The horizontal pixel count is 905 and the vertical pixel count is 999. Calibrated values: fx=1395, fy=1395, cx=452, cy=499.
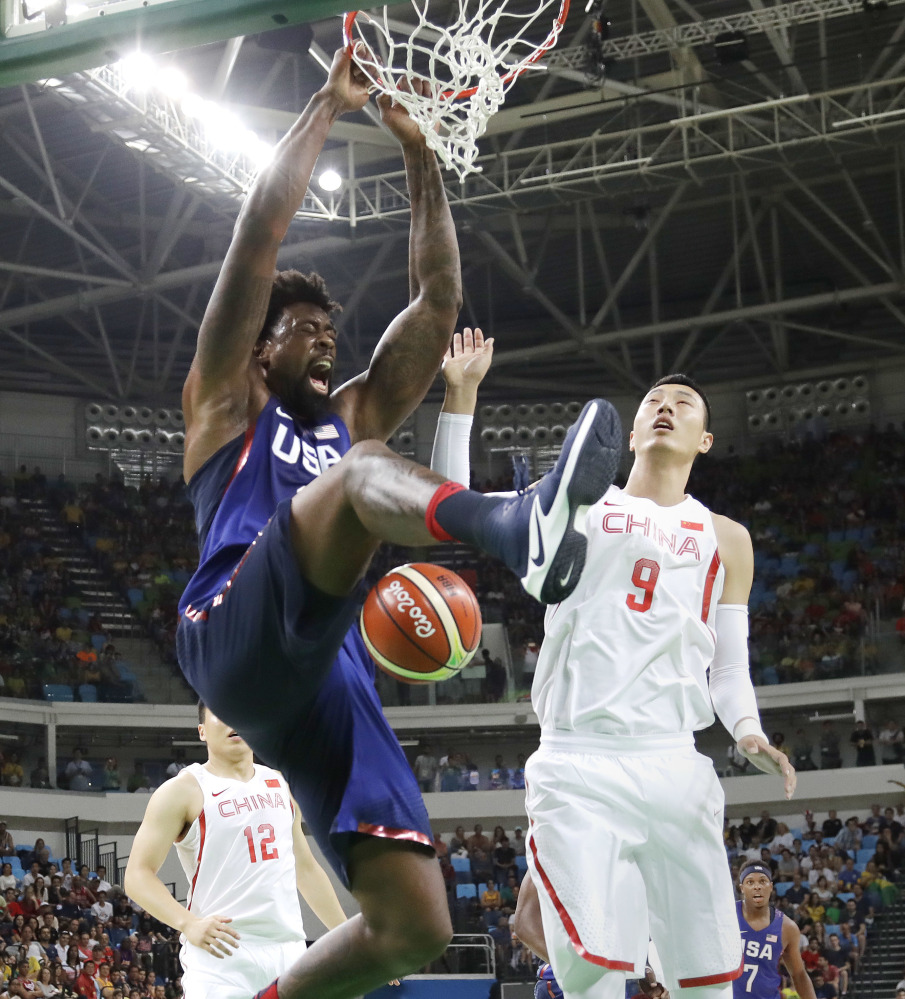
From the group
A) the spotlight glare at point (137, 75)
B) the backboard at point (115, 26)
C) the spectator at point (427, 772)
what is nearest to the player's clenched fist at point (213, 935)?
the backboard at point (115, 26)

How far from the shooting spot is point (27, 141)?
21.2m

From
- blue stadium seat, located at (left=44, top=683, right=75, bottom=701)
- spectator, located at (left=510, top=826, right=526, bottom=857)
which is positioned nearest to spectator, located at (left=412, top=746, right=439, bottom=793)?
spectator, located at (left=510, top=826, right=526, bottom=857)

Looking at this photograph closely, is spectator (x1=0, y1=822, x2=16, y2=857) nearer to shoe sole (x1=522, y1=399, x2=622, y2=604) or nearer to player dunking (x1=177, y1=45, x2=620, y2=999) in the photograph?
player dunking (x1=177, y1=45, x2=620, y2=999)

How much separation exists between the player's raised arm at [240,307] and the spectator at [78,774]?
64.0 feet

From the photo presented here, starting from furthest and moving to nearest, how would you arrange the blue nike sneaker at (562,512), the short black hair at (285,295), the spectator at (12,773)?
the spectator at (12,773) → the short black hair at (285,295) → the blue nike sneaker at (562,512)

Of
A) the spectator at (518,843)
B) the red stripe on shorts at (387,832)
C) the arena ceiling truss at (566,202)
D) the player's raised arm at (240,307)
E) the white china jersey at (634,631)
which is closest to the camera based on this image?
the red stripe on shorts at (387,832)

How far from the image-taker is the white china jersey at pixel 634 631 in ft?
15.6

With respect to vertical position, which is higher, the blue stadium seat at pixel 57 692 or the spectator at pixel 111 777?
the blue stadium seat at pixel 57 692

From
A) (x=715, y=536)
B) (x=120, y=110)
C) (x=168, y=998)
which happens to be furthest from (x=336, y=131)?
(x=715, y=536)

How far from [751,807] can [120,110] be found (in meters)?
14.4

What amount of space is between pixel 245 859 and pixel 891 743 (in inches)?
680

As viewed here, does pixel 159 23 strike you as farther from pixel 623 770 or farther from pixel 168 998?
pixel 168 998

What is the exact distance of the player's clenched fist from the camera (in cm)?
587

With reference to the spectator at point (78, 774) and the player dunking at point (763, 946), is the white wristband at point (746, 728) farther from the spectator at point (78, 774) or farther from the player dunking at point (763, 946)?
the spectator at point (78, 774)
